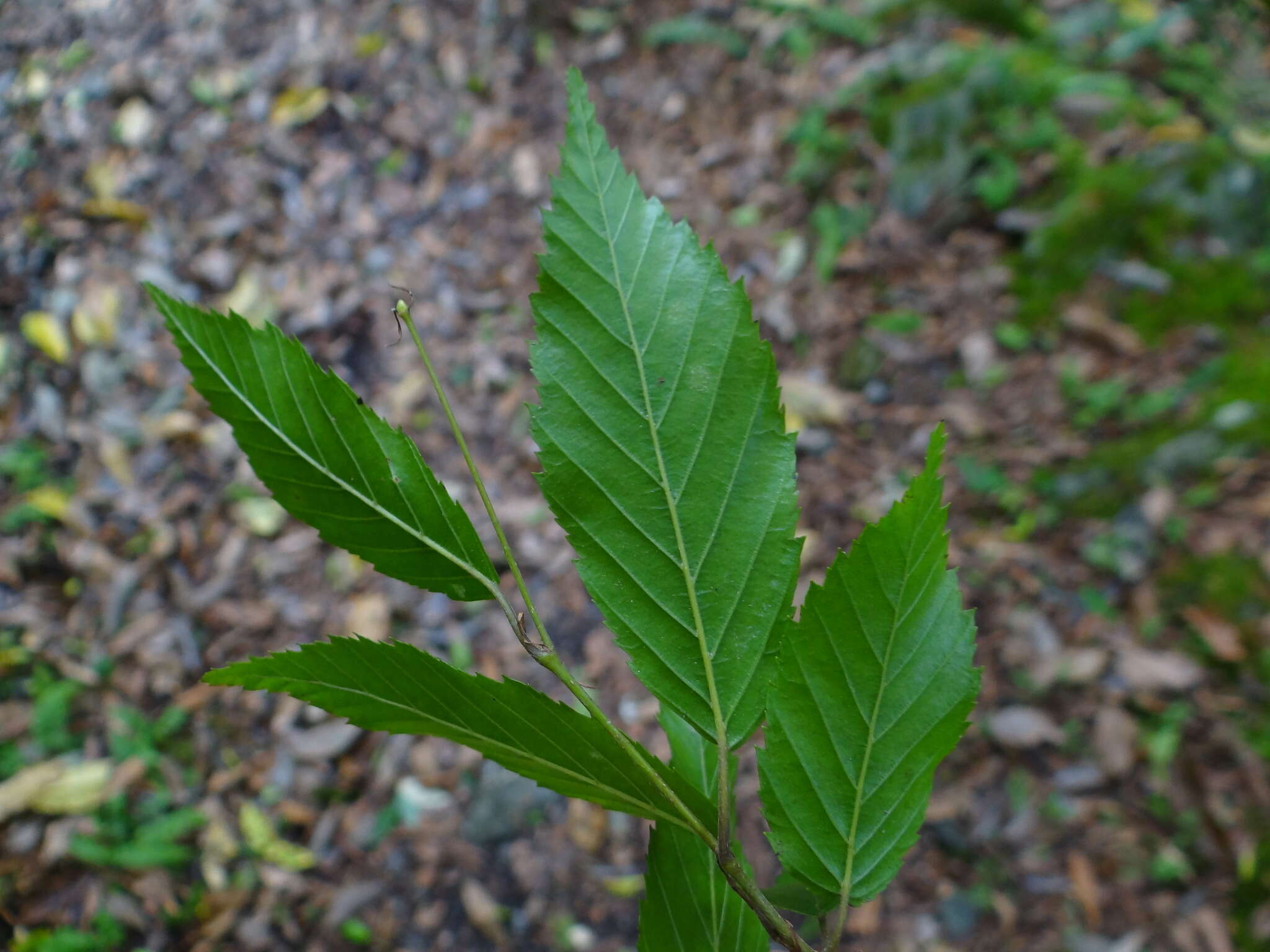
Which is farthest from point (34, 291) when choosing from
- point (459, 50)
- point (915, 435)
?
point (915, 435)

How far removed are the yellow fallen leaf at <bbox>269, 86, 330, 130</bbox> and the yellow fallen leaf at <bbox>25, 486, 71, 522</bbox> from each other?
5.37ft

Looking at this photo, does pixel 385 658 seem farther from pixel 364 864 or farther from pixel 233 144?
pixel 233 144

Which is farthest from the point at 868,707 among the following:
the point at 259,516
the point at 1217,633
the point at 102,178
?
the point at 102,178

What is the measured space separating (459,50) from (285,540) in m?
2.28

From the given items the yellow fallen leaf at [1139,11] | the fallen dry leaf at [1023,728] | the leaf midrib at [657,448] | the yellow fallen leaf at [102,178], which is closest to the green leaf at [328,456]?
the leaf midrib at [657,448]

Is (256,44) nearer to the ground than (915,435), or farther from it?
farther from it

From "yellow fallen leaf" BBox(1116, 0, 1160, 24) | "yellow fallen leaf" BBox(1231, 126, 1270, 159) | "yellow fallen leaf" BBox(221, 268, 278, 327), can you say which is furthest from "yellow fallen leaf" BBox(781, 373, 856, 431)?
"yellow fallen leaf" BBox(1116, 0, 1160, 24)

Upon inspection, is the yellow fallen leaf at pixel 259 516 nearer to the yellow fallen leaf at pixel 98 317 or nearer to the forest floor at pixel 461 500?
the forest floor at pixel 461 500

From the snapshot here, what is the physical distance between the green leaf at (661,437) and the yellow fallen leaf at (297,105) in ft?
10.8

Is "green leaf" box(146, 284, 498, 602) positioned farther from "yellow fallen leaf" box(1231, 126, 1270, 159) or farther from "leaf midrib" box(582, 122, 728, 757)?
"yellow fallen leaf" box(1231, 126, 1270, 159)

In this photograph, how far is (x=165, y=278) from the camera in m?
2.84

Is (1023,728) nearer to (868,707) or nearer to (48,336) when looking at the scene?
(868,707)

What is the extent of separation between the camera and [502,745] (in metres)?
0.43

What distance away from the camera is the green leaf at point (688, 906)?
0.50 m
